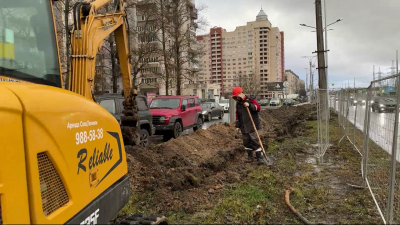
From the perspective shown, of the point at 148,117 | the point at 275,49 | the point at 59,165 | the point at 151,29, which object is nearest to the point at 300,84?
the point at 275,49

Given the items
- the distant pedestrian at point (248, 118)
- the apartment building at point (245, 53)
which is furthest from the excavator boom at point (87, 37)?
the apartment building at point (245, 53)

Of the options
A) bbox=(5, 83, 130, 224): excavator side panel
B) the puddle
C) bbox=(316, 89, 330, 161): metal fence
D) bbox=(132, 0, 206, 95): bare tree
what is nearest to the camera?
bbox=(5, 83, 130, 224): excavator side panel

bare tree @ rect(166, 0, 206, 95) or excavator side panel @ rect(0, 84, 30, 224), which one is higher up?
bare tree @ rect(166, 0, 206, 95)

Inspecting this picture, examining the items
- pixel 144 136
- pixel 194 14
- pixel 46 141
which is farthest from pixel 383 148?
pixel 194 14

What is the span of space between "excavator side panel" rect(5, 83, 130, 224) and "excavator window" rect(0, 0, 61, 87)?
490 mm

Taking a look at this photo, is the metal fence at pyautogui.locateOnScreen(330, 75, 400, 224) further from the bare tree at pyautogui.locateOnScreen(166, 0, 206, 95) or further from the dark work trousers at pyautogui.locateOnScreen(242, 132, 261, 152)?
the bare tree at pyautogui.locateOnScreen(166, 0, 206, 95)

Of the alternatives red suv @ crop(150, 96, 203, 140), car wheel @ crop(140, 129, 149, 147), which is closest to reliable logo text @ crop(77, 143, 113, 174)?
car wheel @ crop(140, 129, 149, 147)

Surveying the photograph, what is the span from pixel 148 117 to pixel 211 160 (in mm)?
3549

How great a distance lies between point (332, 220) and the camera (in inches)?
163

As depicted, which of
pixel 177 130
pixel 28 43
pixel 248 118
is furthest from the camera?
pixel 177 130

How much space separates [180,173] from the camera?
20.8ft

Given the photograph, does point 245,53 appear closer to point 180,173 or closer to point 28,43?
point 180,173

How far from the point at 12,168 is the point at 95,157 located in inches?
36.2

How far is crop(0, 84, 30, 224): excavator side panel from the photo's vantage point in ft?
5.61
